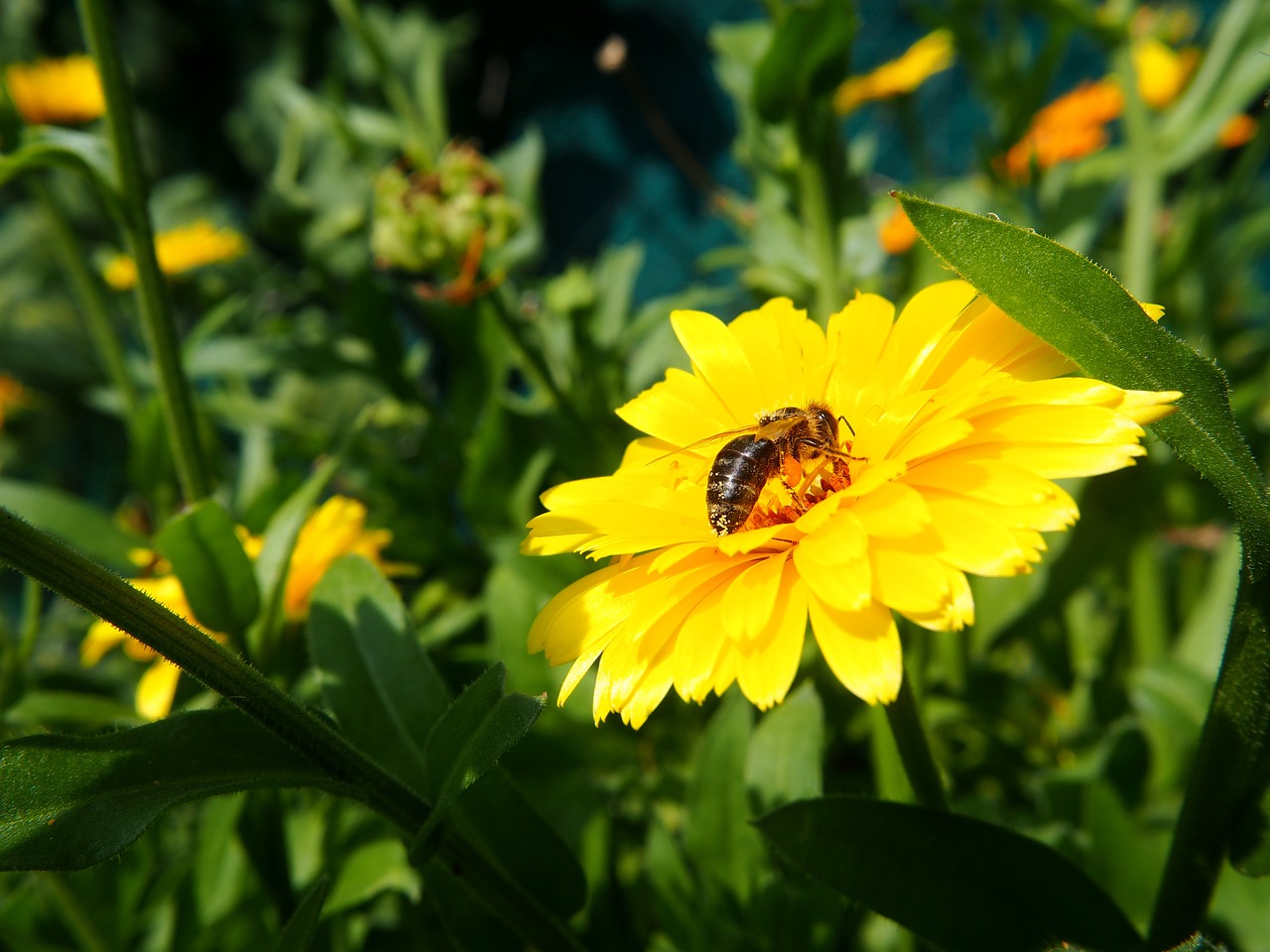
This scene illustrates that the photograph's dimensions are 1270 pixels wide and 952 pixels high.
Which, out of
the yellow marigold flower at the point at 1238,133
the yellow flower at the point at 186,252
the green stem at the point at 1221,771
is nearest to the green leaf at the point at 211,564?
the green stem at the point at 1221,771

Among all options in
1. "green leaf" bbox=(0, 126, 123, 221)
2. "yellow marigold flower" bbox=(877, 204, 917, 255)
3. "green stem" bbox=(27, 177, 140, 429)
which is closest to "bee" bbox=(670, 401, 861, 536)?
"green leaf" bbox=(0, 126, 123, 221)

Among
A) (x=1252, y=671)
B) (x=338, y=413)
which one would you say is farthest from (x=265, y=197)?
(x=1252, y=671)

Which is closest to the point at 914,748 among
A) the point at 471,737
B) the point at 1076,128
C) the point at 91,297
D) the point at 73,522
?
the point at 471,737

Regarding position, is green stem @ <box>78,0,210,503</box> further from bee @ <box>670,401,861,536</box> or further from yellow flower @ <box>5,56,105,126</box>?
yellow flower @ <box>5,56,105,126</box>

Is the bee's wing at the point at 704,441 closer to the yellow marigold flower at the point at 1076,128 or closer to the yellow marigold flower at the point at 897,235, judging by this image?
the yellow marigold flower at the point at 897,235

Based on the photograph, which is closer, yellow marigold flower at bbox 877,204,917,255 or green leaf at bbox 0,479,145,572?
green leaf at bbox 0,479,145,572

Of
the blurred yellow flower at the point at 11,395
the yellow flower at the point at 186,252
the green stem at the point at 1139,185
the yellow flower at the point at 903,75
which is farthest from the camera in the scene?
the blurred yellow flower at the point at 11,395

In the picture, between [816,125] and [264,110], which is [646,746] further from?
[264,110]
